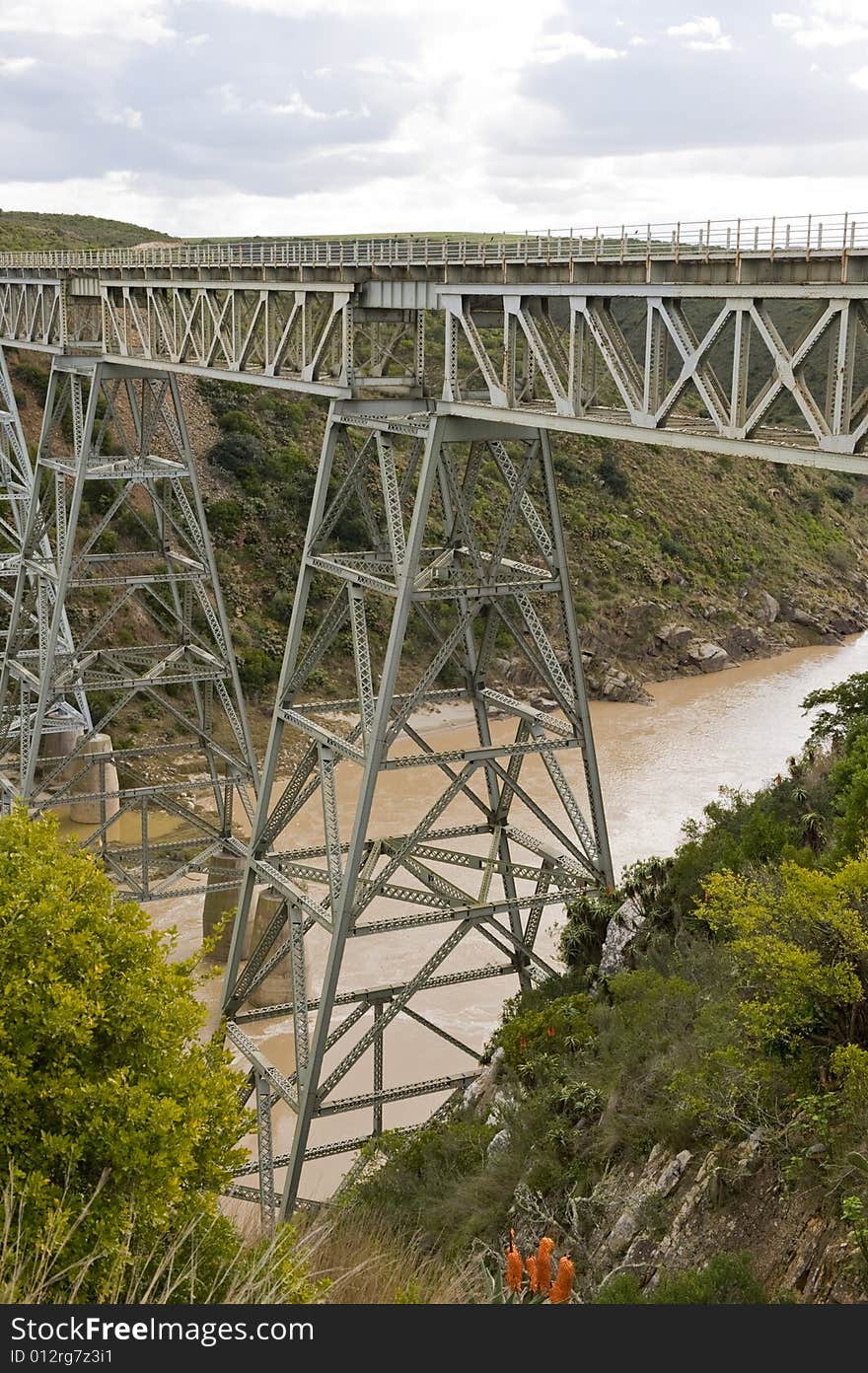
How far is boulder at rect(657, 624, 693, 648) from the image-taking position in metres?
40.2

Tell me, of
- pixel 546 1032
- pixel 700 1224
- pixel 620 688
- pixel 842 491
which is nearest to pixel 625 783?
pixel 620 688

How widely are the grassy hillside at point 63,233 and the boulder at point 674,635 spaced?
89.5ft

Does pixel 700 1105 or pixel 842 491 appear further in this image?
pixel 842 491

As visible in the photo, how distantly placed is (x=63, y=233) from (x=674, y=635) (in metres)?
39.1

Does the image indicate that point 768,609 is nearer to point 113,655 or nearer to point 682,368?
point 113,655

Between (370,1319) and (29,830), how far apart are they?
406 cm

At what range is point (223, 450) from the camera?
40031 mm

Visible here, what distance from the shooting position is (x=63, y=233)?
6450cm

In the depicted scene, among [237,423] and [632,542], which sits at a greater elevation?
[237,423]

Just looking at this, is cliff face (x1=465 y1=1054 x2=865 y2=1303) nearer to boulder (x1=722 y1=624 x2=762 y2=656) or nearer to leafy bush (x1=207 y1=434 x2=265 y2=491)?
leafy bush (x1=207 y1=434 x2=265 y2=491)

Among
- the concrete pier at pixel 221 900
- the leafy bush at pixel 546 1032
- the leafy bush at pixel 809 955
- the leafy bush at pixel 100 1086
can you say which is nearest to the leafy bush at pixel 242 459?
the concrete pier at pixel 221 900

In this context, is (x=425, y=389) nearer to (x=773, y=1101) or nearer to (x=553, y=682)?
(x=553, y=682)

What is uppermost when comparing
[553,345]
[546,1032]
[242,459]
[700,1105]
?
[242,459]

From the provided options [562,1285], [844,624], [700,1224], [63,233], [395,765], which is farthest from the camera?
[63,233]
